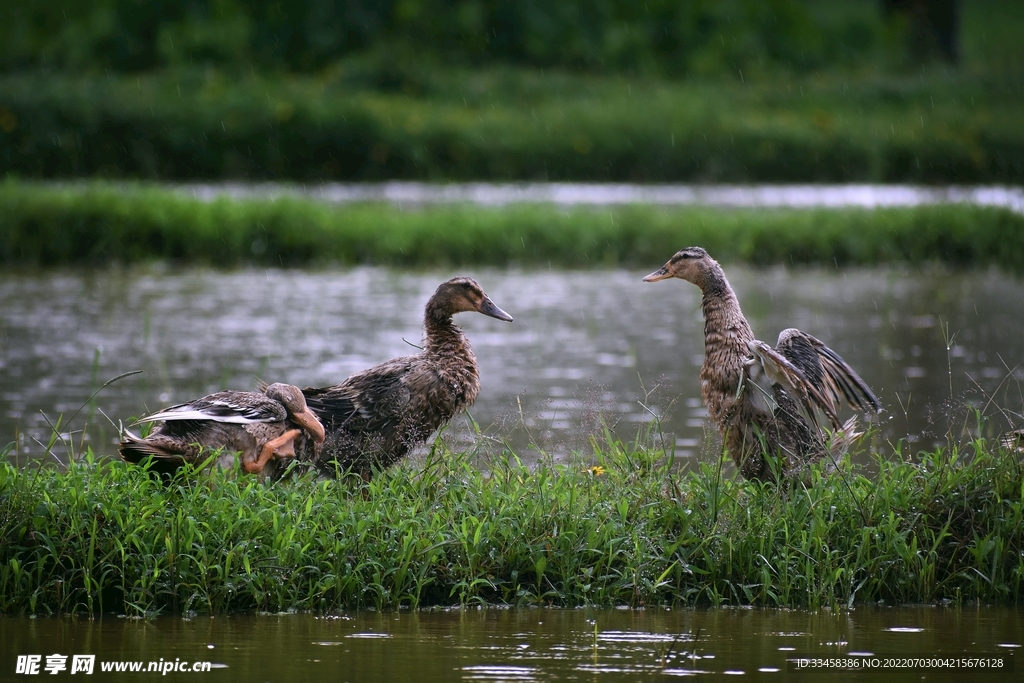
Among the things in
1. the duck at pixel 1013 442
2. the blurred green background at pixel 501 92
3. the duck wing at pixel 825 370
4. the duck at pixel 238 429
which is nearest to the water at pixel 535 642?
the duck at pixel 1013 442

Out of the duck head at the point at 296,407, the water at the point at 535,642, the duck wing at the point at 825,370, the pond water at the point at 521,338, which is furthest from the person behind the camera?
the pond water at the point at 521,338

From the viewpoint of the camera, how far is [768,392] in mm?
6629

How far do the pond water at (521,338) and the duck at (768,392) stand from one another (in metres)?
0.21

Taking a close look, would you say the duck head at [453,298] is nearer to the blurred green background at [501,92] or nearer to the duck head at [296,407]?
the duck head at [296,407]

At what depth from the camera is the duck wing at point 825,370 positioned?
6.84 metres

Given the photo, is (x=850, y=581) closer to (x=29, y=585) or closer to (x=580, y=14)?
(x=29, y=585)

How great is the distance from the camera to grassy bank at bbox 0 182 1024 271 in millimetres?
16484

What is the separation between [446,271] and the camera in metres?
17.1

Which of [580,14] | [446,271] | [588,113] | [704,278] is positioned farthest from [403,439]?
[580,14]

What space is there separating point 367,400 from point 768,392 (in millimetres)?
1832

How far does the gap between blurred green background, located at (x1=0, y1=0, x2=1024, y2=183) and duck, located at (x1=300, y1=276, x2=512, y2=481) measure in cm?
1725

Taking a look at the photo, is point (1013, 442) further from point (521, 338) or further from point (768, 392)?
point (521, 338)

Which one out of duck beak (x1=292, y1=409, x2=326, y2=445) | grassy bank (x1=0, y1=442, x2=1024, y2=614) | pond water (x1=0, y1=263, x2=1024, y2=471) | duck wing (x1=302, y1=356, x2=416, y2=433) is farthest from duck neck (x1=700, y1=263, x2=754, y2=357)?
duck beak (x1=292, y1=409, x2=326, y2=445)

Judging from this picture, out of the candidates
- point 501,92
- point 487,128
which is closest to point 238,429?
point 487,128
